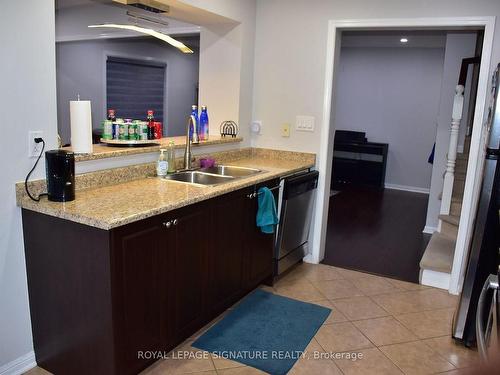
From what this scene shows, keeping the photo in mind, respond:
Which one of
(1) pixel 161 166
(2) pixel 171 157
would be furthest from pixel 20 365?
(2) pixel 171 157

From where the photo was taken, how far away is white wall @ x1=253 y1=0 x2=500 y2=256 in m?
3.65

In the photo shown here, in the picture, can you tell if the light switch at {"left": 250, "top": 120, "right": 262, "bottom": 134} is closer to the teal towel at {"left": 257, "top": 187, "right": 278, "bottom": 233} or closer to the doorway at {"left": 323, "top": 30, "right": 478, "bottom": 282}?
the teal towel at {"left": 257, "top": 187, "right": 278, "bottom": 233}

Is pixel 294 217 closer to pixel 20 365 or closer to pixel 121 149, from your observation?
pixel 121 149

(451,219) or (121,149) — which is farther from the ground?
(121,149)

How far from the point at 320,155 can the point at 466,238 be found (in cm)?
131

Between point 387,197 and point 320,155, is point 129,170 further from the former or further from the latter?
point 387,197

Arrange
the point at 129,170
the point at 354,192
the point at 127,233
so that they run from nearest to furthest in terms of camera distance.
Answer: the point at 127,233
the point at 129,170
the point at 354,192

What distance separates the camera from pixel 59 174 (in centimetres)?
221

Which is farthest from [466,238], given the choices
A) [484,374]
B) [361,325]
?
[484,374]

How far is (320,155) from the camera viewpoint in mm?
3906

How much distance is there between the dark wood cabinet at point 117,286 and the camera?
6.73 feet

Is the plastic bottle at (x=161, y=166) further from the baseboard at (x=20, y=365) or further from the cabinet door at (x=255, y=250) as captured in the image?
the baseboard at (x=20, y=365)

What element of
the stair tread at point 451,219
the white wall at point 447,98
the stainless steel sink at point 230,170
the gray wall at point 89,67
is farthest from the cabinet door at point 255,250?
the gray wall at point 89,67

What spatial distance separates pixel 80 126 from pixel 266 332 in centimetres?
166
